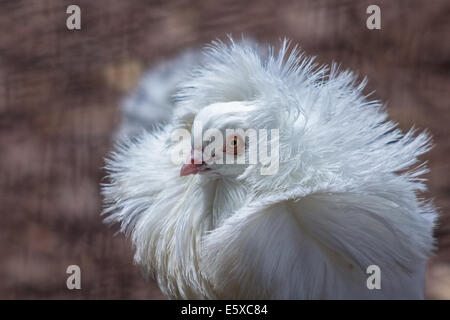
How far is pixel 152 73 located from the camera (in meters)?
1.03

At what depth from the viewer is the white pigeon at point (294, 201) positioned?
76 cm

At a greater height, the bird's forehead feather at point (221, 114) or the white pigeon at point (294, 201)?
the bird's forehead feather at point (221, 114)

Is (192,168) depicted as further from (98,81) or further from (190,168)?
(98,81)

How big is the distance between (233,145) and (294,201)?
4.0 inches

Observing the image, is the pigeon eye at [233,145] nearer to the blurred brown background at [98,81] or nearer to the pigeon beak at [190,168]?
the pigeon beak at [190,168]

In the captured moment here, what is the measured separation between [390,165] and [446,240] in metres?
0.58

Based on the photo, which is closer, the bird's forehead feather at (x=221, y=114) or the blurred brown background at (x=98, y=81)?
the bird's forehead feather at (x=221, y=114)

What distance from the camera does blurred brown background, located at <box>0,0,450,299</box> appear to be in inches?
51.1

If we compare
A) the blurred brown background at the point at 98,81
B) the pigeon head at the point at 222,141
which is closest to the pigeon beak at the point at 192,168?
the pigeon head at the point at 222,141

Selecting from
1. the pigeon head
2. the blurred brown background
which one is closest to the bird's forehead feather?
the pigeon head

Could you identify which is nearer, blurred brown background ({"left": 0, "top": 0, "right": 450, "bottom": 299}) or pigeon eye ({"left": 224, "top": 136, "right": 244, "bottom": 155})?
pigeon eye ({"left": 224, "top": 136, "right": 244, "bottom": 155})

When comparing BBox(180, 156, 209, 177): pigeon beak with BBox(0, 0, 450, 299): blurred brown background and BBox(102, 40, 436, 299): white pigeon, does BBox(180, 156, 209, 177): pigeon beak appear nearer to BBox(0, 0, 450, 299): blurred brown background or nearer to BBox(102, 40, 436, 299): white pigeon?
BBox(102, 40, 436, 299): white pigeon

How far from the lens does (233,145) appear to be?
78 cm

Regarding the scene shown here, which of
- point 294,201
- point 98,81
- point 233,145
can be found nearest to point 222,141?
point 233,145
